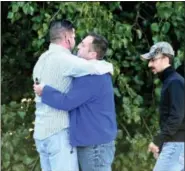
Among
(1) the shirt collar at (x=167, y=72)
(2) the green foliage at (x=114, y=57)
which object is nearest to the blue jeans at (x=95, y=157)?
(1) the shirt collar at (x=167, y=72)

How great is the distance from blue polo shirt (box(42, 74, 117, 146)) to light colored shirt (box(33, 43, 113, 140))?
42 mm

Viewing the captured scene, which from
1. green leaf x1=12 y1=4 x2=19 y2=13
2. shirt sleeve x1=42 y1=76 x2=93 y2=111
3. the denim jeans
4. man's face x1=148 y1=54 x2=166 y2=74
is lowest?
the denim jeans

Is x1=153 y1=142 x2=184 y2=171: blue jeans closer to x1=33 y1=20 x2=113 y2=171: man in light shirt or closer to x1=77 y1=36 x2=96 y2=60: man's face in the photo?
x1=33 y1=20 x2=113 y2=171: man in light shirt

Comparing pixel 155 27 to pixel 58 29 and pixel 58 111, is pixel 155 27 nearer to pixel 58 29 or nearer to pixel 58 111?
pixel 58 29

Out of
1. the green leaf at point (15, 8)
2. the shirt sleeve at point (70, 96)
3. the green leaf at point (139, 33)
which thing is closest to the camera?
the shirt sleeve at point (70, 96)

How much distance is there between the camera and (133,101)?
4758 mm

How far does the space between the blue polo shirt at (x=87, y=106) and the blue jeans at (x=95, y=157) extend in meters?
0.04

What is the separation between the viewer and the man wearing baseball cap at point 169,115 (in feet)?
11.6

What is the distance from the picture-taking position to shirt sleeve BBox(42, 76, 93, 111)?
133 inches

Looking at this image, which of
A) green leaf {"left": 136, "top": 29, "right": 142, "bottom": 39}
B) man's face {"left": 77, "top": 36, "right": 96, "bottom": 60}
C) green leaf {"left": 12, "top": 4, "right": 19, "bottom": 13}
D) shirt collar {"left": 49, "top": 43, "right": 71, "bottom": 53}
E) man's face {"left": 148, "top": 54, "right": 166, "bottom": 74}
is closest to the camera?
shirt collar {"left": 49, "top": 43, "right": 71, "bottom": 53}

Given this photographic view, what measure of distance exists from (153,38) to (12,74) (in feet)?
4.52

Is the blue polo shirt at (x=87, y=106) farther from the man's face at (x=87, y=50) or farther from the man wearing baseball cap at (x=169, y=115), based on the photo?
the man wearing baseball cap at (x=169, y=115)

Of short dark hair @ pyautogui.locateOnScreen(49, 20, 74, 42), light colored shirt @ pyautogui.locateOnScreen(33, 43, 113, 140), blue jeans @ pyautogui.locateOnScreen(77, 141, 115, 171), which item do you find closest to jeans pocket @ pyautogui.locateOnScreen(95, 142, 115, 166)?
blue jeans @ pyautogui.locateOnScreen(77, 141, 115, 171)

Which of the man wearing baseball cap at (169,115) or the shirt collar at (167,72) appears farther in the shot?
the shirt collar at (167,72)
